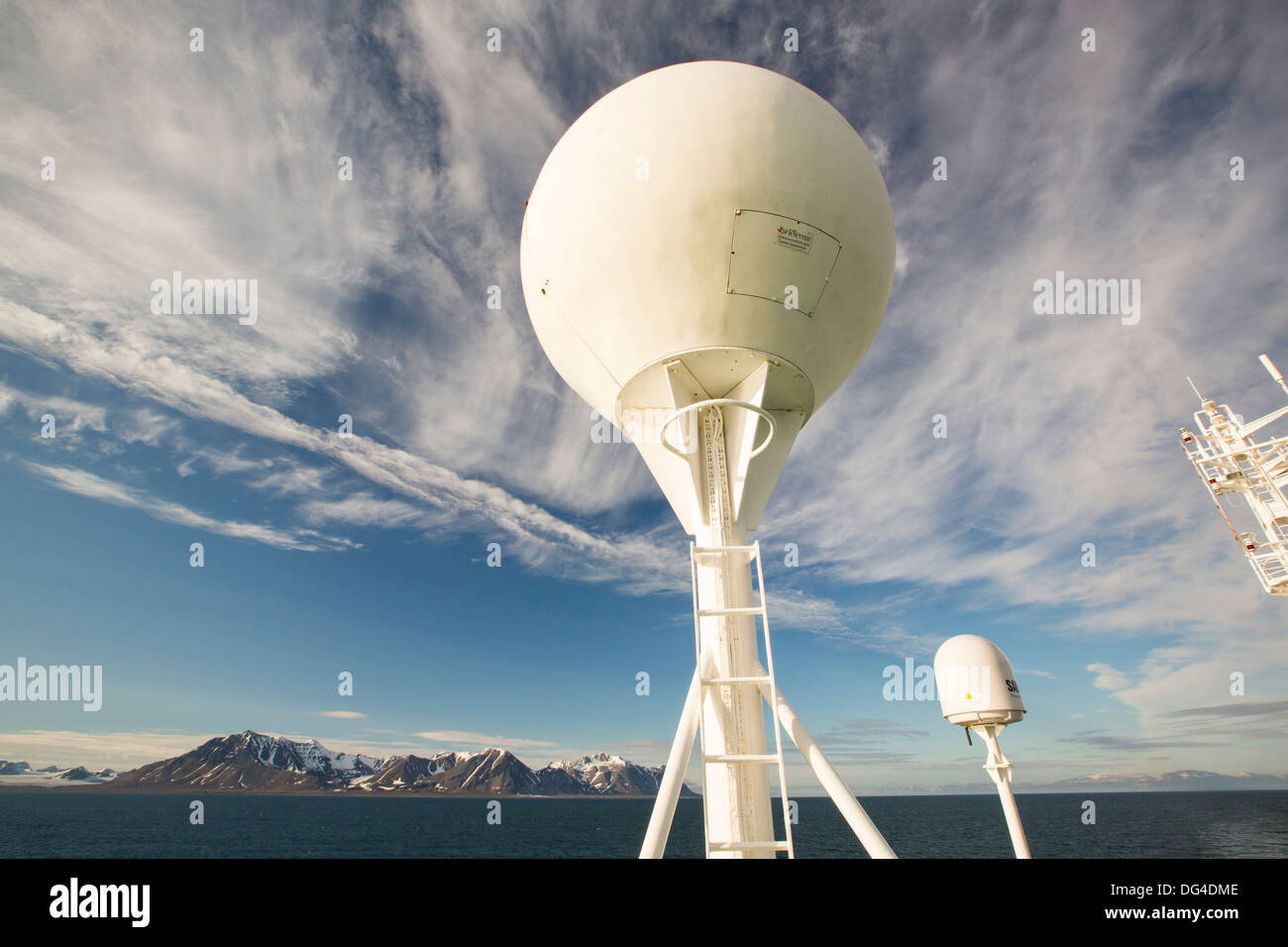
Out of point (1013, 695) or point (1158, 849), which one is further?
point (1158, 849)

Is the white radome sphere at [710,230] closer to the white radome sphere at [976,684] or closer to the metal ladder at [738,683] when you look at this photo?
the metal ladder at [738,683]

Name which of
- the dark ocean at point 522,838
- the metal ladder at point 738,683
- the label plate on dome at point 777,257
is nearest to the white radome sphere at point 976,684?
the metal ladder at point 738,683

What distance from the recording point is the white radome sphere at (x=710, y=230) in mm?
8406

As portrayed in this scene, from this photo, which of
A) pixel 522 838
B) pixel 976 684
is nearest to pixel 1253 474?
pixel 976 684

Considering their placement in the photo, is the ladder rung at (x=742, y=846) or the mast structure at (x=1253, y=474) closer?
the ladder rung at (x=742, y=846)

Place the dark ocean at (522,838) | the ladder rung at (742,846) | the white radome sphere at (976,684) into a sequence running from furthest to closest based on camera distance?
the dark ocean at (522,838) < the white radome sphere at (976,684) < the ladder rung at (742,846)

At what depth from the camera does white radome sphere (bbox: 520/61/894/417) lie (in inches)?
331

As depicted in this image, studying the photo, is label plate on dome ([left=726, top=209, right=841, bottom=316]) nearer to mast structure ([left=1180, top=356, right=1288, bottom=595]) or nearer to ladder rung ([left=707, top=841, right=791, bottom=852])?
ladder rung ([left=707, top=841, right=791, bottom=852])

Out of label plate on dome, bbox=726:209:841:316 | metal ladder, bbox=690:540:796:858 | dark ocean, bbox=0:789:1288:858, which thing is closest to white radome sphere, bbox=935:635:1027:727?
metal ladder, bbox=690:540:796:858
